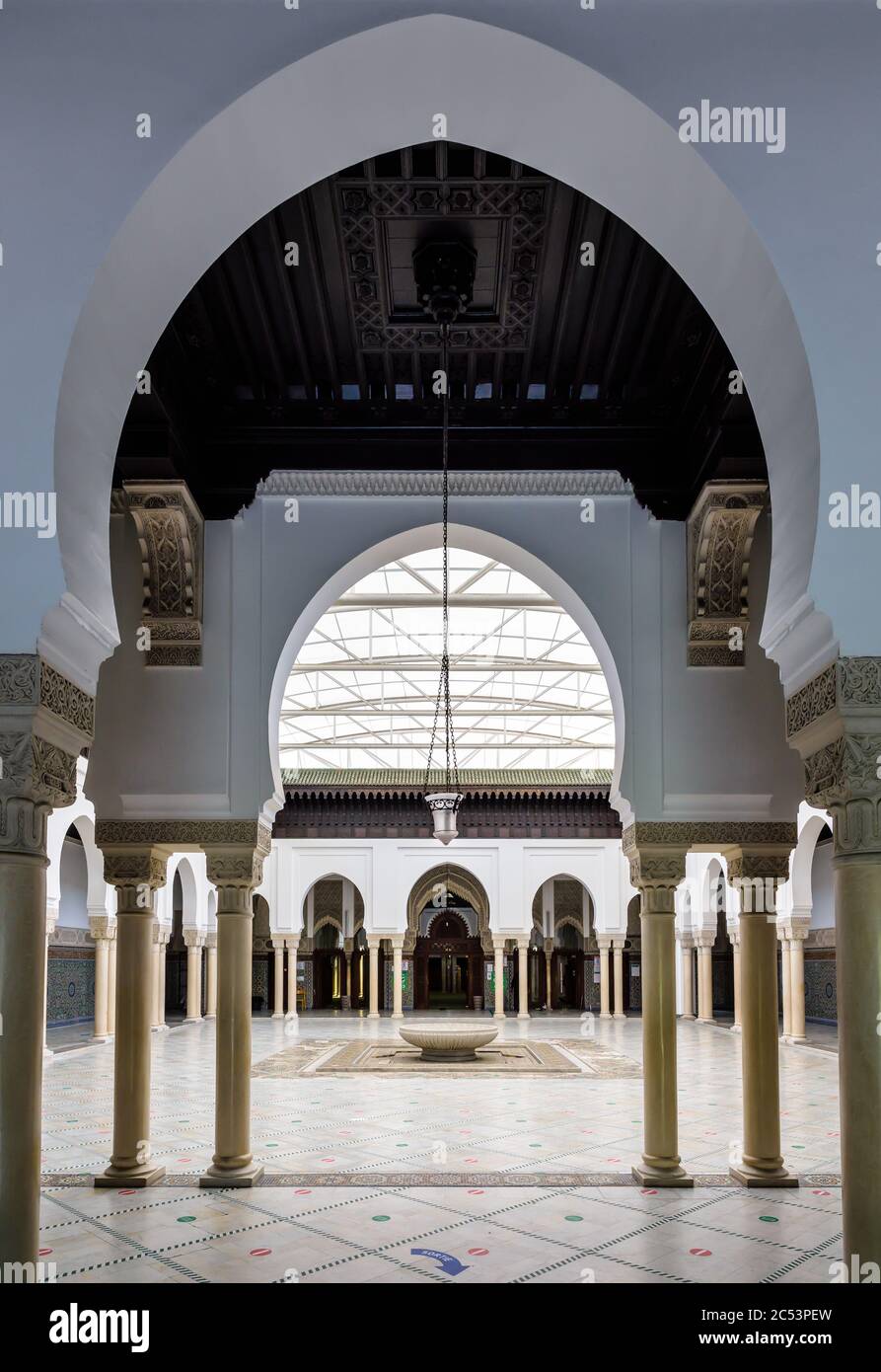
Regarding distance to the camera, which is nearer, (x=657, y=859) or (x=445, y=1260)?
(x=445, y=1260)

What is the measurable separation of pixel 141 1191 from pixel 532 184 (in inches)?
212

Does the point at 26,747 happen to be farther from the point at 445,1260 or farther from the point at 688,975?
the point at 688,975

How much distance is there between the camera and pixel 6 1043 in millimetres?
2736

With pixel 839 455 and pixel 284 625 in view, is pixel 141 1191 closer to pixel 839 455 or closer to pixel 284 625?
pixel 284 625

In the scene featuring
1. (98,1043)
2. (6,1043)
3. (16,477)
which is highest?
(16,477)

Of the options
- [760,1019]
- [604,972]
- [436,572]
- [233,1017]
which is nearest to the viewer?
[233,1017]

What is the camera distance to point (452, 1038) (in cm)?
1389

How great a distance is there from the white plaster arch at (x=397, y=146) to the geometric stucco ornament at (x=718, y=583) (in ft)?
10.1

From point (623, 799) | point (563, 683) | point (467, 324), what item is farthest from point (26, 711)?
point (563, 683)

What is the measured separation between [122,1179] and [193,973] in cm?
1417

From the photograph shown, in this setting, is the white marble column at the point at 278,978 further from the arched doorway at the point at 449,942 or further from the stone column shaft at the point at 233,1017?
the stone column shaft at the point at 233,1017

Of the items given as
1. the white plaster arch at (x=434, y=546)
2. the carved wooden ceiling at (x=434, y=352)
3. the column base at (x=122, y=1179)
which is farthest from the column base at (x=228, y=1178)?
the carved wooden ceiling at (x=434, y=352)

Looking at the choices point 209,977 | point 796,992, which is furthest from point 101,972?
point 796,992

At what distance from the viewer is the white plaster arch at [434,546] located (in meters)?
6.59
